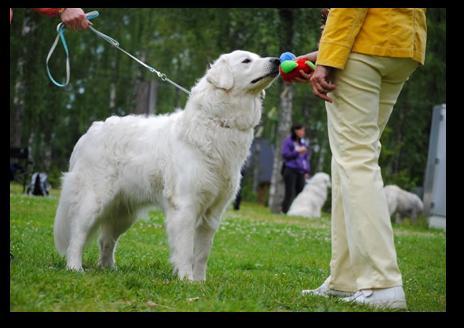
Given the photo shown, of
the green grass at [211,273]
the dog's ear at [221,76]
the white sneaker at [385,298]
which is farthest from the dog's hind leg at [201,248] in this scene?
the white sneaker at [385,298]

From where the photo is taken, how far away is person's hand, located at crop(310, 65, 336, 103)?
4.09m

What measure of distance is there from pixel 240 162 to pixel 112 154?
1096mm

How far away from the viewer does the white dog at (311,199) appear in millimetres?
16203

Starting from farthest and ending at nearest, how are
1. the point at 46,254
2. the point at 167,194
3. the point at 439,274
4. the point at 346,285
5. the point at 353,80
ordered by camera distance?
the point at 439,274 → the point at 46,254 → the point at 167,194 → the point at 346,285 → the point at 353,80

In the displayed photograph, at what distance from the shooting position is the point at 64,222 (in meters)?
5.80

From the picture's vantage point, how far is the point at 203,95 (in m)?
5.27

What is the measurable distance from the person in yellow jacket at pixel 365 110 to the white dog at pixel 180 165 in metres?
1.20

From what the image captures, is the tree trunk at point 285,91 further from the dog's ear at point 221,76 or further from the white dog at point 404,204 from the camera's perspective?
the dog's ear at point 221,76

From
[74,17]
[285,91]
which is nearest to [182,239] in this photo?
[74,17]

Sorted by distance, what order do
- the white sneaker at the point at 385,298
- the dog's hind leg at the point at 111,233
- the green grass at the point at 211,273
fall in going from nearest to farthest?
the green grass at the point at 211,273 < the white sneaker at the point at 385,298 < the dog's hind leg at the point at 111,233
